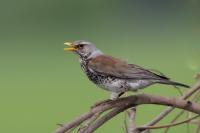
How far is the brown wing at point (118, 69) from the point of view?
8.00 feet

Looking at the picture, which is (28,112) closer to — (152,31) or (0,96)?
(0,96)

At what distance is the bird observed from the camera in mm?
2426

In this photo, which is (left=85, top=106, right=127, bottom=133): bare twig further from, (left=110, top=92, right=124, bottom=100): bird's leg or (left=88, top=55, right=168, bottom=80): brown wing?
(left=88, top=55, right=168, bottom=80): brown wing

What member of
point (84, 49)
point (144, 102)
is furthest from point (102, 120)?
point (84, 49)

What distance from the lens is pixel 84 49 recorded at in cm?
273

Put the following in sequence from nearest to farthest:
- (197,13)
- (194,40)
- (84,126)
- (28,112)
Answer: (84,126) → (28,112) → (194,40) → (197,13)

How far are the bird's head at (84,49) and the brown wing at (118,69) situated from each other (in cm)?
8

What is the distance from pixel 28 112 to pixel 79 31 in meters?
1.76

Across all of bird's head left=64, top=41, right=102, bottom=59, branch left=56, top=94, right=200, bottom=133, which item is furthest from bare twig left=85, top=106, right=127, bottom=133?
bird's head left=64, top=41, right=102, bottom=59

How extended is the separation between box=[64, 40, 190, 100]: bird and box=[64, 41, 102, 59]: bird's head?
2cm

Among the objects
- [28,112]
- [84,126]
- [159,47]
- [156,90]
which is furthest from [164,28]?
[84,126]

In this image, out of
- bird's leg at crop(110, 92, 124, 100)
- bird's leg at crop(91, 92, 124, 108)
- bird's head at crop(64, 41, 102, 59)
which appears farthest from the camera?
bird's head at crop(64, 41, 102, 59)

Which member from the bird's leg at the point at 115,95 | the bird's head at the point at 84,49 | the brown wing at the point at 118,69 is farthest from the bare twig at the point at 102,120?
the bird's head at the point at 84,49

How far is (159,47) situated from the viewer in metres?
7.57
